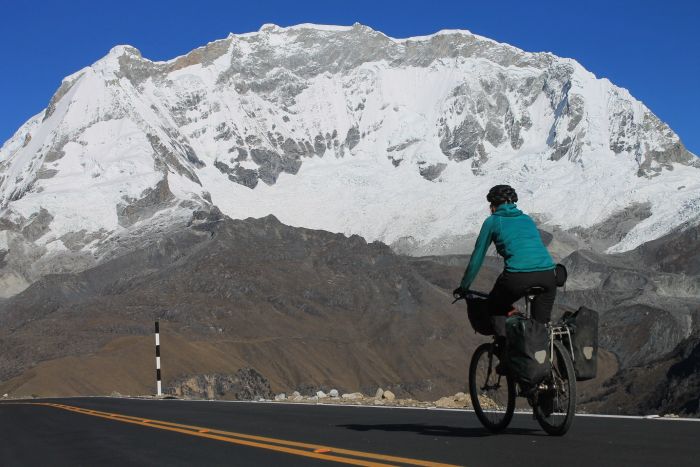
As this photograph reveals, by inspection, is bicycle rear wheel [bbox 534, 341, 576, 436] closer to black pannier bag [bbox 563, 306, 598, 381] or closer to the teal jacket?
black pannier bag [bbox 563, 306, 598, 381]

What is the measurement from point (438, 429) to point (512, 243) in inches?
123

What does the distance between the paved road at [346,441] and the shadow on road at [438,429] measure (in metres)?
0.01

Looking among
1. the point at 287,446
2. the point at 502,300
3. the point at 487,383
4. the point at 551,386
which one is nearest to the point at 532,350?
the point at 551,386

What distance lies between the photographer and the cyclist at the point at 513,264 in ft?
Result: 36.2

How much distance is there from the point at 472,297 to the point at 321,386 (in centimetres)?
11965

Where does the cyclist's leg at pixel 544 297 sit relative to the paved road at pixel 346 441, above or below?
above

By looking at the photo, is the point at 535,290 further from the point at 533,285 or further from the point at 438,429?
the point at 438,429

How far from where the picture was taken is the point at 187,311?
157750 mm

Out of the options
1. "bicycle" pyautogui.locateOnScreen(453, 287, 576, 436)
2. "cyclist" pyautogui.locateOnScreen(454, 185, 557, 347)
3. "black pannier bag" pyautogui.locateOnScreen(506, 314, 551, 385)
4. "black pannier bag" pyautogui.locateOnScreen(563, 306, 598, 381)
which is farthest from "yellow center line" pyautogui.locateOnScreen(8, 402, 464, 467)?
"black pannier bag" pyautogui.locateOnScreen(563, 306, 598, 381)

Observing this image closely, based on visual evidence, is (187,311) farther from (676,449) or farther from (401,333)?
(676,449)

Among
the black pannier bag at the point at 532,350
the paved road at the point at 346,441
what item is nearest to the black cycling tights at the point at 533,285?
the black pannier bag at the point at 532,350

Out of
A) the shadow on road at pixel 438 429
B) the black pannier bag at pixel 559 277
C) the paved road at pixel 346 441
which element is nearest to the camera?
the paved road at pixel 346 441

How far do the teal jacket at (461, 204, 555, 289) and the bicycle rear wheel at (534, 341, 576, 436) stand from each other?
2.93 ft

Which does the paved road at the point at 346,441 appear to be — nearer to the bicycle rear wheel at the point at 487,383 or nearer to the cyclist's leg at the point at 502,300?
the bicycle rear wheel at the point at 487,383
